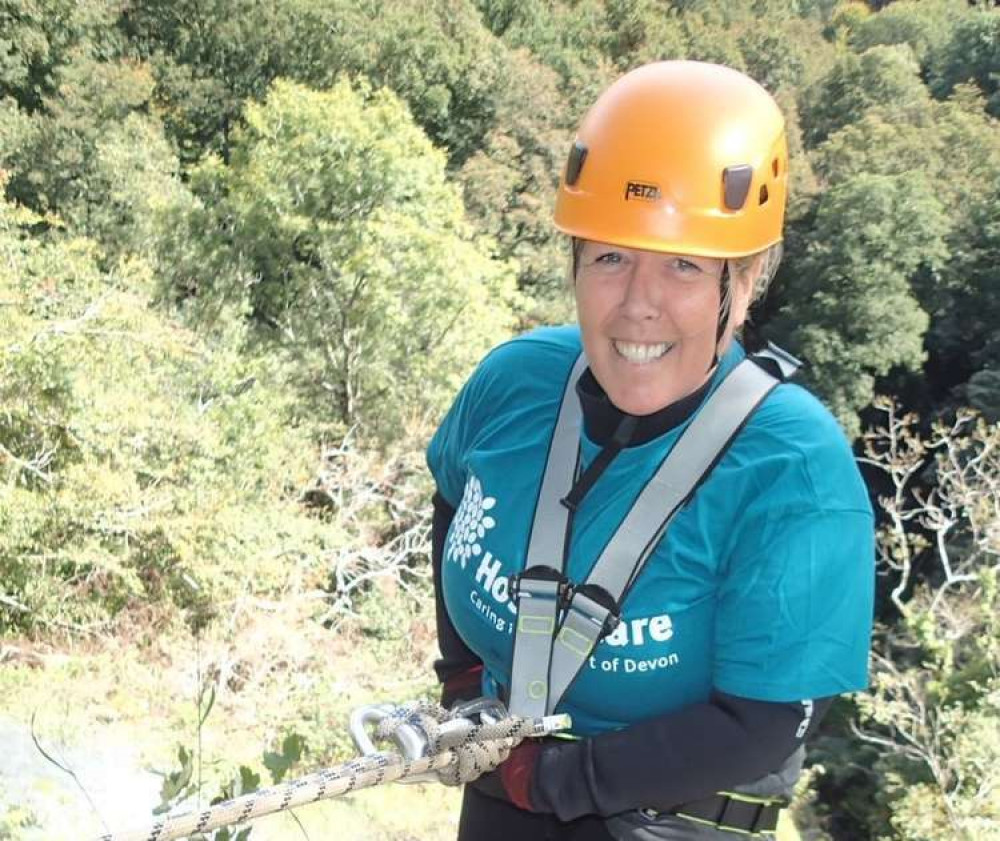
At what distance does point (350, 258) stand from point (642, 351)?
1186 centimetres

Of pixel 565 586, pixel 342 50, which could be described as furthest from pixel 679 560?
pixel 342 50

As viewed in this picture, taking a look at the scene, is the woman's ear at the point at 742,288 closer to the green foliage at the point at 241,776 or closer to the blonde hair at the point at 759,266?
the blonde hair at the point at 759,266

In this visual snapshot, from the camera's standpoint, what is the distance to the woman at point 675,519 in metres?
1.29

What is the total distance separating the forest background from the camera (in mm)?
8055

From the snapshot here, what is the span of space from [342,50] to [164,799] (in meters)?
19.0

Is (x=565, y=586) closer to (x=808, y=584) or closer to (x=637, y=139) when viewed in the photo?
(x=808, y=584)

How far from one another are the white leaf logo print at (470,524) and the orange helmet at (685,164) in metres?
0.44

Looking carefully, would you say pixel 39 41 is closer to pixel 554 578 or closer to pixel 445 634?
pixel 445 634

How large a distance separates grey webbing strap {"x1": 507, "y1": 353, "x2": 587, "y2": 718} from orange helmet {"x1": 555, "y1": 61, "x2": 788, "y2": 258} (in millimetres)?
341

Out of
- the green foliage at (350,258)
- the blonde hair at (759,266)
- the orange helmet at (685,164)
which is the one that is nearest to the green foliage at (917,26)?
the green foliage at (350,258)

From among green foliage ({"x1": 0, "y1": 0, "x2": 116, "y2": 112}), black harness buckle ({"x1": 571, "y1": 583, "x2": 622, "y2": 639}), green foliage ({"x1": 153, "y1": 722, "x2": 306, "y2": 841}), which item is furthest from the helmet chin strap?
green foliage ({"x1": 0, "y1": 0, "x2": 116, "y2": 112})

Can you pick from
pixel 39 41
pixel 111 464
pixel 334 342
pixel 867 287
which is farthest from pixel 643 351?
pixel 867 287

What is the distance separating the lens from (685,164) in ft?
4.53

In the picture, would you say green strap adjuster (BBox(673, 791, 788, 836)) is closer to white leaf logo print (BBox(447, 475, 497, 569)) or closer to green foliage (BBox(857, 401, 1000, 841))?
white leaf logo print (BBox(447, 475, 497, 569))
